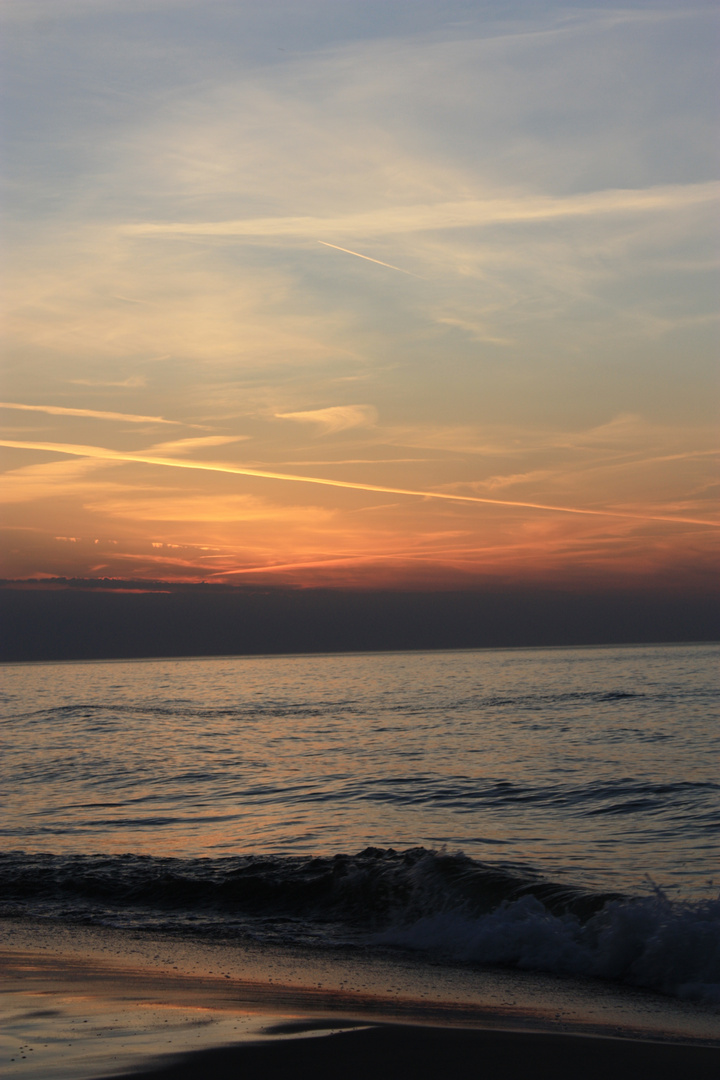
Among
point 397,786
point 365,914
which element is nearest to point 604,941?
point 365,914

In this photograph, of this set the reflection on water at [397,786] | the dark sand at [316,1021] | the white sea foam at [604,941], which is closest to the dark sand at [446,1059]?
the dark sand at [316,1021]

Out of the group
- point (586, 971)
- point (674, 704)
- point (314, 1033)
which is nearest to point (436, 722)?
point (674, 704)

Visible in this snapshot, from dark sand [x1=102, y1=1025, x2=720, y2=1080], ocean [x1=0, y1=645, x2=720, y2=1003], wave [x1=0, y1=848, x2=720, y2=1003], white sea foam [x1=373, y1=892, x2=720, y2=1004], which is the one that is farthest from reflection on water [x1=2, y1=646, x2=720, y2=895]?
dark sand [x1=102, y1=1025, x2=720, y2=1080]

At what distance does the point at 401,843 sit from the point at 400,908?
297cm

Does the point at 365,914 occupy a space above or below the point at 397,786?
above

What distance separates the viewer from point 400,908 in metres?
10.8

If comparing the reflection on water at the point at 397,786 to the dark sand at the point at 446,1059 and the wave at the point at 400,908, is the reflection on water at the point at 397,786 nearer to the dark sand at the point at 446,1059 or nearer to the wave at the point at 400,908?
the wave at the point at 400,908

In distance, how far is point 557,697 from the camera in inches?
1861

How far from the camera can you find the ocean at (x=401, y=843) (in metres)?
9.38

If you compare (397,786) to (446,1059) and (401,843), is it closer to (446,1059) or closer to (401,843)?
(401,843)

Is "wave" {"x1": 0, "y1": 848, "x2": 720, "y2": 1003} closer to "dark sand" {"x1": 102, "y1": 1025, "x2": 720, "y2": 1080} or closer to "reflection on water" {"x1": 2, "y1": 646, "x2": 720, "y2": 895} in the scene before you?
"reflection on water" {"x1": 2, "y1": 646, "x2": 720, "y2": 895}

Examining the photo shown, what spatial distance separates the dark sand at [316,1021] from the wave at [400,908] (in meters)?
0.63

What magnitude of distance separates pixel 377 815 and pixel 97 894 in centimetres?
610

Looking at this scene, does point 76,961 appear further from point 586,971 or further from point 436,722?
point 436,722
